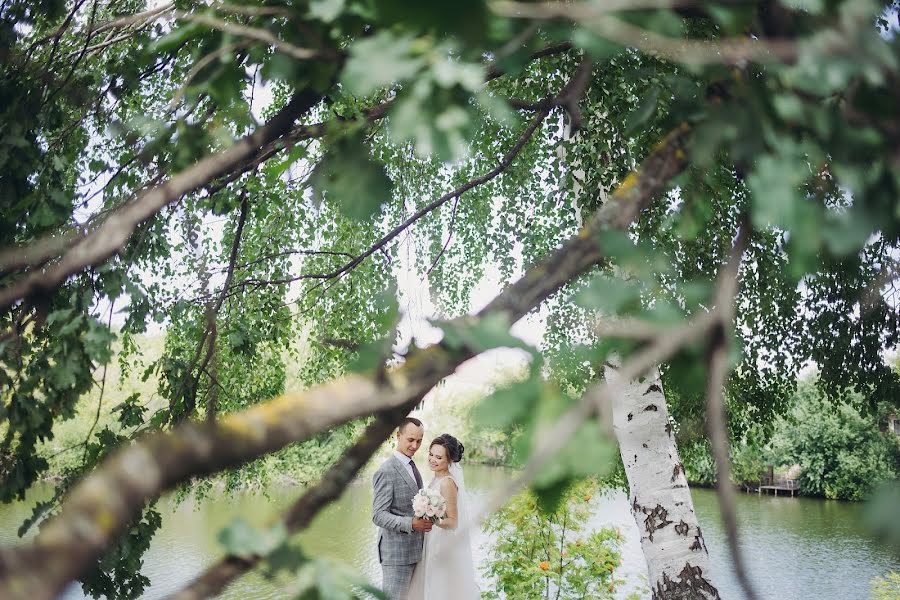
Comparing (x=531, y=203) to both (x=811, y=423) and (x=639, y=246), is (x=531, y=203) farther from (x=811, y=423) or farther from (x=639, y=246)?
(x=811, y=423)

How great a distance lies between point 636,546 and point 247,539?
14.5 m

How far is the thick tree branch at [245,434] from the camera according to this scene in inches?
22.8

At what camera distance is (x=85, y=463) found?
2197 millimetres

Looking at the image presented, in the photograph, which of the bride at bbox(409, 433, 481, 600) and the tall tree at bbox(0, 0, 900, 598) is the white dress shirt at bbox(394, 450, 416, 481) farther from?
the tall tree at bbox(0, 0, 900, 598)

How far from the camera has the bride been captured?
4516 millimetres

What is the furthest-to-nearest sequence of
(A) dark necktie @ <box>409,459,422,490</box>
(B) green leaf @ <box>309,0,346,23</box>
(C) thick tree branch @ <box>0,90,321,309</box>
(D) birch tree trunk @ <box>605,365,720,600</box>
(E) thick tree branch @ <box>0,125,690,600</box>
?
(A) dark necktie @ <box>409,459,422,490</box> → (D) birch tree trunk @ <box>605,365,720,600</box> → (C) thick tree branch @ <box>0,90,321,309</box> → (B) green leaf @ <box>309,0,346,23</box> → (E) thick tree branch @ <box>0,125,690,600</box>

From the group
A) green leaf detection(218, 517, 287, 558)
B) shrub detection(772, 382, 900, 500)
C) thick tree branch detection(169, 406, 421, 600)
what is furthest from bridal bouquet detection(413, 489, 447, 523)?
shrub detection(772, 382, 900, 500)

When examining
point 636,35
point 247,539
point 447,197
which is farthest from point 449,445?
point 636,35

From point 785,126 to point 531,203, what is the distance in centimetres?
459

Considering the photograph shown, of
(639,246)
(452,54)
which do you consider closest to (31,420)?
(452,54)

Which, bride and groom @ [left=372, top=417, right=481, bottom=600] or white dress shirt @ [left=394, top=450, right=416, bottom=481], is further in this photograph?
white dress shirt @ [left=394, top=450, right=416, bottom=481]

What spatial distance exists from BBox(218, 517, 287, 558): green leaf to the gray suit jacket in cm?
391

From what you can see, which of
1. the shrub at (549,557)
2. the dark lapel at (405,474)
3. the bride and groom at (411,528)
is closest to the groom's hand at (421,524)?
the bride and groom at (411,528)

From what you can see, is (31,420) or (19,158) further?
(19,158)
